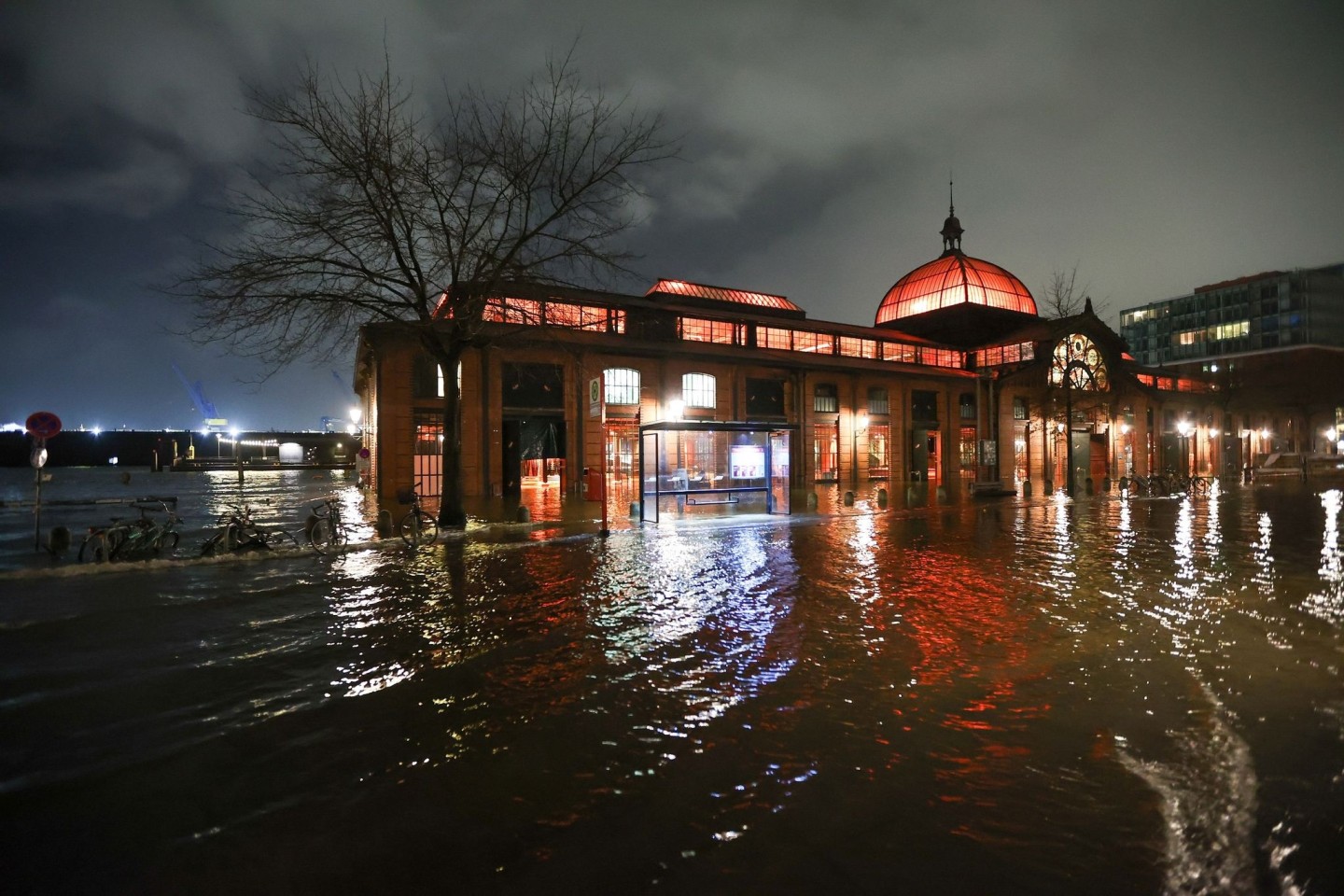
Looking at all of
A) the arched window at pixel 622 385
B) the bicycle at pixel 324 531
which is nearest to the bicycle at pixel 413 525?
the bicycle at pixel 324 531

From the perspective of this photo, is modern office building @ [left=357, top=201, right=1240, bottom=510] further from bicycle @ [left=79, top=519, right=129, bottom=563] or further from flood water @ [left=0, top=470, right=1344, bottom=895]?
flood water @ [left=0, top=470, right=1344, bottom=895]

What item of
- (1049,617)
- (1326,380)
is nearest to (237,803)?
(1049,617)

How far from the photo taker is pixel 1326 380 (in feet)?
195

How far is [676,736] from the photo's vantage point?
429 centimetres

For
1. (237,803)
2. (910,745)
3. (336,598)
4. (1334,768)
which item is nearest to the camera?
(237,803)

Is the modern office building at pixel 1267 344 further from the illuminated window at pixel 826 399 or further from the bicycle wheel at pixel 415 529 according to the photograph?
the bicycle wheel at pixel 415 529

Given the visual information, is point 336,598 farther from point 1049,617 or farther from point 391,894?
point 1049,617

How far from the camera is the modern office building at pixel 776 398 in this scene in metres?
24.5

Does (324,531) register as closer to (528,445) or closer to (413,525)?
(413,525)

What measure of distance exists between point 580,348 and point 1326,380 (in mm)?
70021

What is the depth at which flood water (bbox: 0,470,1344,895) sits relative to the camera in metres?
3.01

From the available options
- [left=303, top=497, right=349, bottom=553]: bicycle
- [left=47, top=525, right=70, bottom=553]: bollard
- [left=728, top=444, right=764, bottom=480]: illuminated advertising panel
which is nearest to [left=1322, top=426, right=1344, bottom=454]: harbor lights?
[left=728, top=444, right=764, bottom=480]: illuminated advertising panel

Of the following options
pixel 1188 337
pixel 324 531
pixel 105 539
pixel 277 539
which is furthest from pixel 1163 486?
pixel 1188 337

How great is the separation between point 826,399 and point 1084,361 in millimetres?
16275
